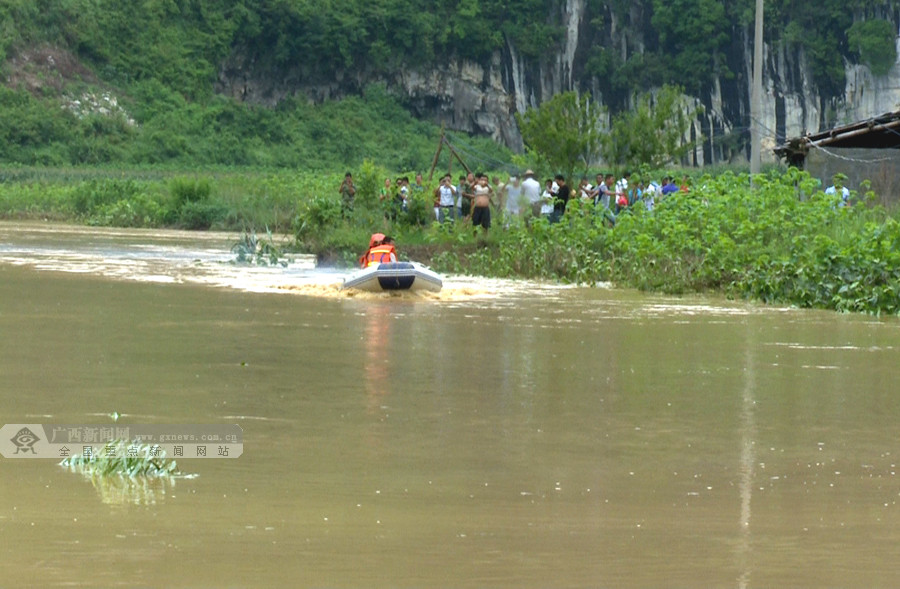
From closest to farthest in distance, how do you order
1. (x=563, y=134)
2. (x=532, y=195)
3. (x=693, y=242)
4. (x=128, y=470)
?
(x=128, y=470), (x=693, y=242), (x=532, y=195), (x=563, y=134)

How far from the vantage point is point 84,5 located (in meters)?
76.4

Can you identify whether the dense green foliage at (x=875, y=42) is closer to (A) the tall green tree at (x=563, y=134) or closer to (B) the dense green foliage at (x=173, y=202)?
(B) the dense green foliage at (x=173, y=202)

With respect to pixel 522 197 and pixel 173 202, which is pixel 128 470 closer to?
pixel 522 197

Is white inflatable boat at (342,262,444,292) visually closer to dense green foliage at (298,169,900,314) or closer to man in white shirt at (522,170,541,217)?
dense green foliage at (298,169,900,314)

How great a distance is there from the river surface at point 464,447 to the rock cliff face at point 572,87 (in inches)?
2350

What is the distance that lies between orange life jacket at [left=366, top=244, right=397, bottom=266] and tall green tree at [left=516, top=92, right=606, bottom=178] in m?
11.5

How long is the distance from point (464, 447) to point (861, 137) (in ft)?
71.2

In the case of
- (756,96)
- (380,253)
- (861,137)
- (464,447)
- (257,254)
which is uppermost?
(756,96)

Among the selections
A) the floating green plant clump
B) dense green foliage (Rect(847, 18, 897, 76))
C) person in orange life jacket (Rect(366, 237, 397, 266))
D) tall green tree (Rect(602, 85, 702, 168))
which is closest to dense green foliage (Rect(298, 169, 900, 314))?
person in orange life jacket (Rect(366, 237, 397, 266))

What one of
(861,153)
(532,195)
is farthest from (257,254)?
(861,153)

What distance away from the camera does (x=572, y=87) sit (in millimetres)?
80500

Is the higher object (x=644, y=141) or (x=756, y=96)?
(x=756, y=96)

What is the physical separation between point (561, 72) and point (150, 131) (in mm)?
21252

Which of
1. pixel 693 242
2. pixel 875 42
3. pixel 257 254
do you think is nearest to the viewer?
pixel 693 242
